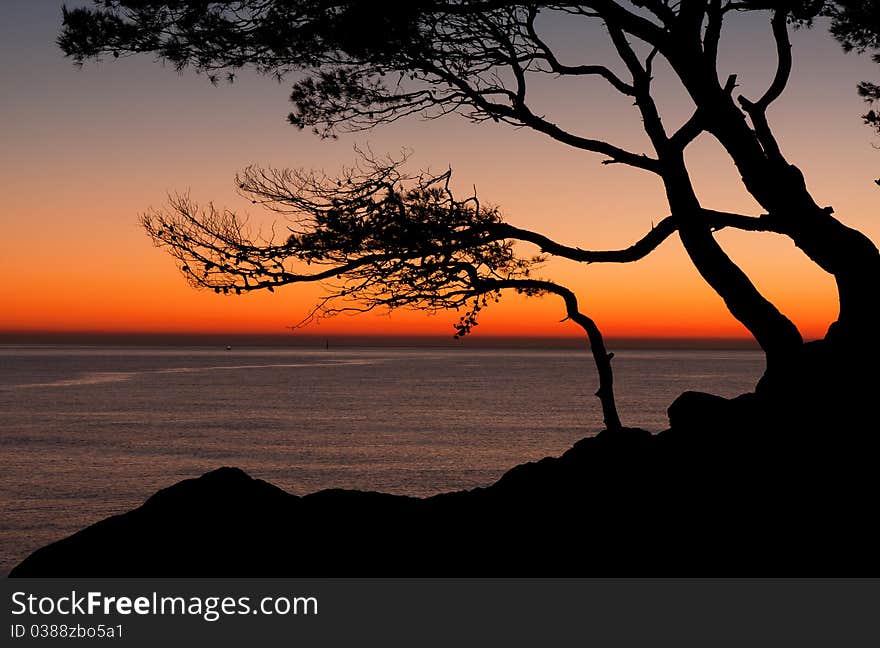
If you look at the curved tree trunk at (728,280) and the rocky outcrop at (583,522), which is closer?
the rocky outcrop at (583,522)

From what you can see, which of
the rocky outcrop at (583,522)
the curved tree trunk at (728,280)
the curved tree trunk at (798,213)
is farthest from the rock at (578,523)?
the curved tree trunk at (798,213)

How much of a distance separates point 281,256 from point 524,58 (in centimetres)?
389

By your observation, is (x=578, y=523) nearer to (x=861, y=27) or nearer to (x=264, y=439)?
(x=861, y=27)

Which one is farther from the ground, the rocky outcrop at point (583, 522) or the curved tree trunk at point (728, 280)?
the curved tree trunk at point (728, 280)

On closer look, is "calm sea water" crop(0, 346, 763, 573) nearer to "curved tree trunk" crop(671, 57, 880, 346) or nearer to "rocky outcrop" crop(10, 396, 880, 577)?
"rocky outcrop" crop(10, 396, 880, 577)

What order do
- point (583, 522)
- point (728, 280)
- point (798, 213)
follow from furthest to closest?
point (728, 280) < point (798, 213) < point (583, 522)

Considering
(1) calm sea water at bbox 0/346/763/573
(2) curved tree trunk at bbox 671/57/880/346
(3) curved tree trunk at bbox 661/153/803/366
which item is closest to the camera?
(2) curved tree trunk at bbox 671/57/880/346

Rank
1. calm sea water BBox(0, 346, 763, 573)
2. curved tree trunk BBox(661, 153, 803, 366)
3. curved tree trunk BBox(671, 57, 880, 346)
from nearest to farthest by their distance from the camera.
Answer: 1. curved tree trunk BBox(671, 57, 880, 346)
2. curved tree trunk BBox(661, 153, 803, 366)
3. calm sea water BBox(0, 346, 763, 573)

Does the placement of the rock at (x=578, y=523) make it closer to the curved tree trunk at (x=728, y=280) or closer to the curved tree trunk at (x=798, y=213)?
the curved tree trunk at (x=728, y=280)

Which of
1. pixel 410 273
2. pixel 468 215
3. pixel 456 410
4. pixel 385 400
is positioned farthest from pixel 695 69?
pixel 385 400

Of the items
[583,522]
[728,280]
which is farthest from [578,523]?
[728,280]

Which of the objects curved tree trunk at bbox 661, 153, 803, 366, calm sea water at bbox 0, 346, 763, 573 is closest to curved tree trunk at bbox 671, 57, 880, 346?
curved tree trunk at bbox 661, 153, 803, 366
